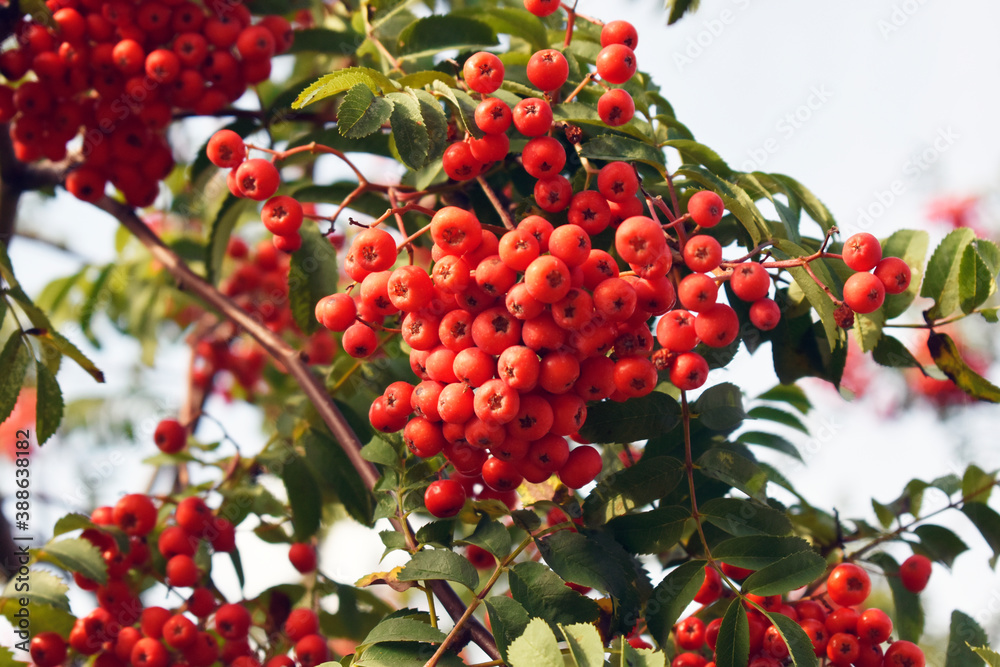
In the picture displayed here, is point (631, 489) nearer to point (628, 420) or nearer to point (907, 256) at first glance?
point (628, 420)

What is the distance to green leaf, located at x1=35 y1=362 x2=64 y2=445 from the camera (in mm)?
2179

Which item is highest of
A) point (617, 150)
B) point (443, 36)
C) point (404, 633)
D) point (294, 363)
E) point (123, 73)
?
point (123, 73)

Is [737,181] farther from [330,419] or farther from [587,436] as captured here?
[330,419]

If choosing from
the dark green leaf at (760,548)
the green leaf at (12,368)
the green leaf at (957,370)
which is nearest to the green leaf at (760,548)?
the dark green leaf at (760,548)

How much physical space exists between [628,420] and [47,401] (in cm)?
164

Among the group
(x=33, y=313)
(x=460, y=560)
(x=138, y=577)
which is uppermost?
(x=33, y=313)

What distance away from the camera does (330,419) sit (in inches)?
88.8

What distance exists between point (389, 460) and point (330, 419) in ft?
1.47

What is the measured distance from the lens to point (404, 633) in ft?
4.97

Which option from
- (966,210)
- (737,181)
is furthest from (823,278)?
(966,210)

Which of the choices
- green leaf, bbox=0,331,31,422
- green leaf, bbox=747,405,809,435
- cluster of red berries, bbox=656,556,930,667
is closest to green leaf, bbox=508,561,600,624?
cluster of red berries, bbox=656,556,930,667

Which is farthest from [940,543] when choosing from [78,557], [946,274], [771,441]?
[78,557]

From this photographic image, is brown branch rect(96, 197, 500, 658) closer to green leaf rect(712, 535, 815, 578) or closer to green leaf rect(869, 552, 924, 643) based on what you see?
green leaf rect(712, 535, 815, 578)

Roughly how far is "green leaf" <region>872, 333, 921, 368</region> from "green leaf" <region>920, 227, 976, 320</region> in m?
0.11
